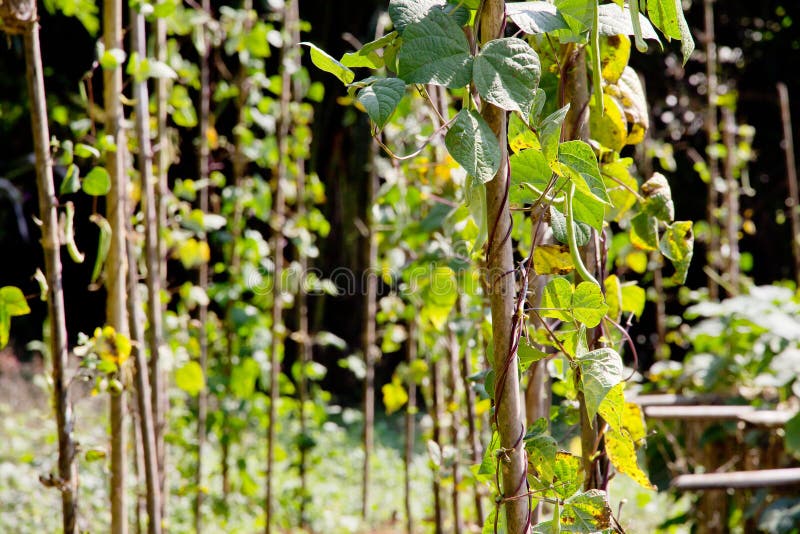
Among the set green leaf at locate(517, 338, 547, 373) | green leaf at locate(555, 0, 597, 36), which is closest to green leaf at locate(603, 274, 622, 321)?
green leaf at locate(517, 338, 547, 373)

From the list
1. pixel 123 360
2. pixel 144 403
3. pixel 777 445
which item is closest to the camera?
pixel 123 360

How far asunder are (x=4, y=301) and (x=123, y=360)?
0.62ft

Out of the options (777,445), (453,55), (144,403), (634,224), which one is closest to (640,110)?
(634,224)

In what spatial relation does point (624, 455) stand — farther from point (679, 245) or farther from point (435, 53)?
point (435, 53)

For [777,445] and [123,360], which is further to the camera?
[777,445]

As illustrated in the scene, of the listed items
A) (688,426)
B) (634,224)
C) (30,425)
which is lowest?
(30,425)

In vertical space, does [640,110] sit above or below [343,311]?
above

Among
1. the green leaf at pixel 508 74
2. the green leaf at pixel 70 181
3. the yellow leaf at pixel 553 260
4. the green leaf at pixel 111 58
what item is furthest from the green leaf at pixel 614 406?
the green leaf at pixel 111 58

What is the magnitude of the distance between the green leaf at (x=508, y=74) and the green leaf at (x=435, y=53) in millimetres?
12

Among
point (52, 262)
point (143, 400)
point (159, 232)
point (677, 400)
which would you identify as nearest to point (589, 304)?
point (52, 262)

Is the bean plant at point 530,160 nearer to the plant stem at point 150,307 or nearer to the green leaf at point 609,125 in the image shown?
the green leaf at point 609,125

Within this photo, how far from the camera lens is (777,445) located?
197 cm

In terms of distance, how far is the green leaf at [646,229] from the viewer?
2.42ft

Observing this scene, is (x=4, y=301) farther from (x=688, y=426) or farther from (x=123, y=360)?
(x=688, y=426)
